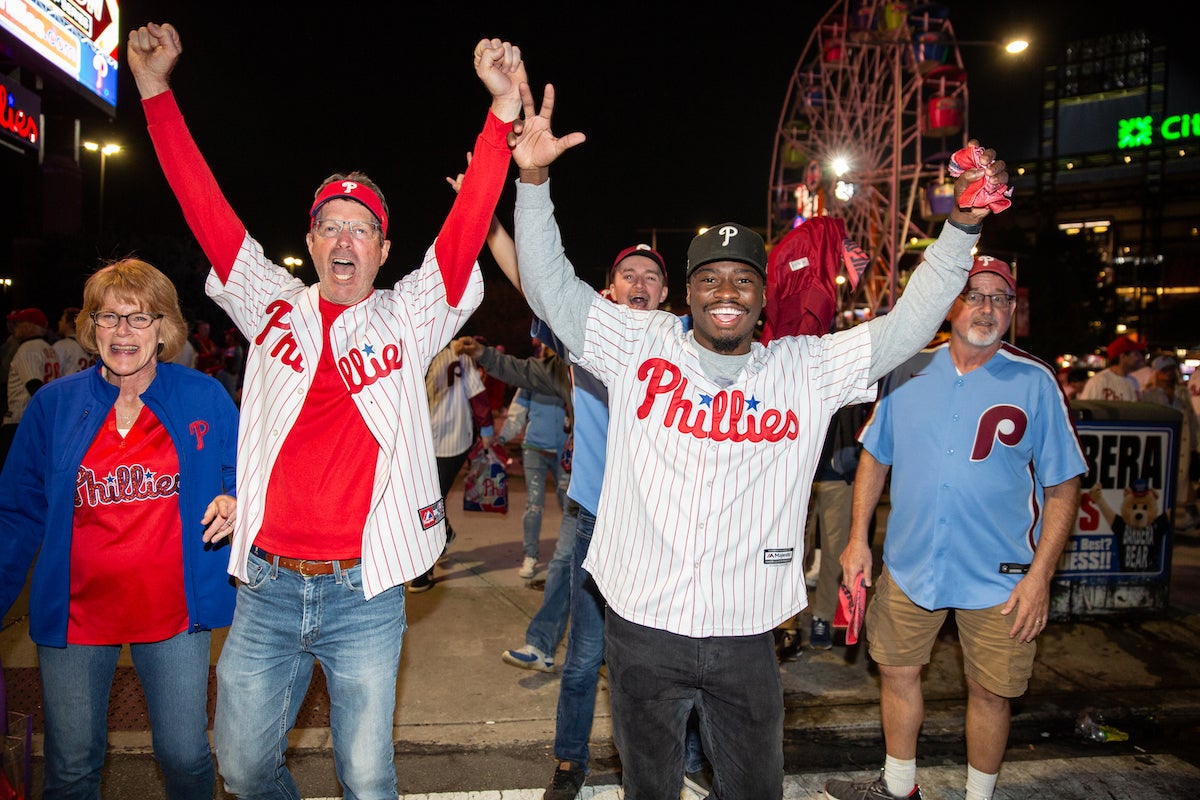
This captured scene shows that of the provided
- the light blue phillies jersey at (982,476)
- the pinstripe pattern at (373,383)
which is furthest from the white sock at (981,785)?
the pinstripe pattern at (373,383)

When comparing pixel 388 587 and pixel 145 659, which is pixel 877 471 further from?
pixel 145 659

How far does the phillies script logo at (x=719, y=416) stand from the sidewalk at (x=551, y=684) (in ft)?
7.27

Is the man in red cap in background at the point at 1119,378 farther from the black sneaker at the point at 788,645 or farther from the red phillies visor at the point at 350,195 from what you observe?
the red phillies visor at the point at 350,195

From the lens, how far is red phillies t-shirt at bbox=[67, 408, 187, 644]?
2.60 metres

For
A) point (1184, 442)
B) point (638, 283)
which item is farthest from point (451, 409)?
point (1184, 442)

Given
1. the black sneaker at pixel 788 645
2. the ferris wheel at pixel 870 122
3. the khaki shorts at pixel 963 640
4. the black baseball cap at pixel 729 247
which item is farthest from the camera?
the ferris wheel at pixel 870 122

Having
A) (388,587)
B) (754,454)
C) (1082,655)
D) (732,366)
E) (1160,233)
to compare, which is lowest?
(1082,655)

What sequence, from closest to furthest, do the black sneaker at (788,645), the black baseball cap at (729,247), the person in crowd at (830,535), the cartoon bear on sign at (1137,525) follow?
the black baseball cap at (729,247), the black sneaker at (788,645), the person in crowd at (830,535), the cartoon bear on sign at (1137,525)

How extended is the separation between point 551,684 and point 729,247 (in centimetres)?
313

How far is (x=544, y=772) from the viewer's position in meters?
3.84

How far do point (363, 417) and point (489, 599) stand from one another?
13.4 feet

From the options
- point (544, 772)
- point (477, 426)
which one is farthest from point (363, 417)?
point (477, 426)

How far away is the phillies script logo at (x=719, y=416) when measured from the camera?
Result: 2.46 metres

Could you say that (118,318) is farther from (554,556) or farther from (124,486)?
(554,556)
